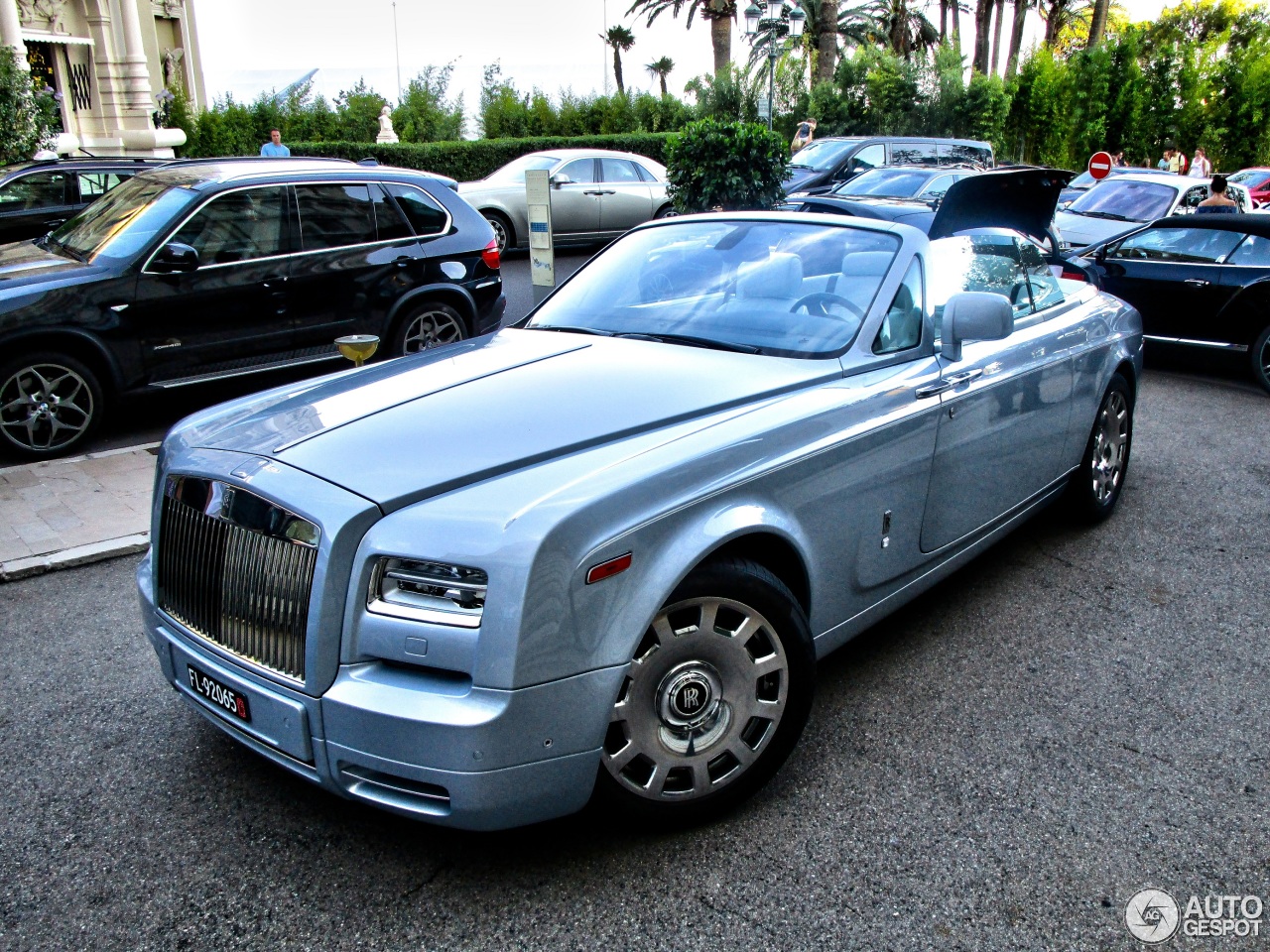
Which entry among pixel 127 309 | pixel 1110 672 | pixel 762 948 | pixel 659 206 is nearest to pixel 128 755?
pixel 762 948

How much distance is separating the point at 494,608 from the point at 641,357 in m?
1.46

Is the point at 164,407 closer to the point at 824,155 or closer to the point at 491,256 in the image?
the point at 491,256

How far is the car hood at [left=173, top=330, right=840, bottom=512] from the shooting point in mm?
2842

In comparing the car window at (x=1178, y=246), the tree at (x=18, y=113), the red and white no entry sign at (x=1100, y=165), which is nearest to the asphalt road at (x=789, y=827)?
the car window at (x=1178, y=246)

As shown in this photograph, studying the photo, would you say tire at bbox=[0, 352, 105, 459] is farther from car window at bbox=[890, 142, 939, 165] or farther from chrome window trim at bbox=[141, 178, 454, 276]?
car window at bbox=[890, 142, 939, 165]

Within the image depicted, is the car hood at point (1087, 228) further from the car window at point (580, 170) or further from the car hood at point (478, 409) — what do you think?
the car hood at point (478, 409)

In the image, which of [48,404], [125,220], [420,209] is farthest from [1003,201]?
[48,404]

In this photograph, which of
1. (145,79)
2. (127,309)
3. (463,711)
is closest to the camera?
(463,711)

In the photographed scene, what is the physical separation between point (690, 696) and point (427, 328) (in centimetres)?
627

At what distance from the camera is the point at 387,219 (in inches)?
332

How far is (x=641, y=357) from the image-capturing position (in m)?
3.71

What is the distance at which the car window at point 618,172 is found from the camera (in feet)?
56.4

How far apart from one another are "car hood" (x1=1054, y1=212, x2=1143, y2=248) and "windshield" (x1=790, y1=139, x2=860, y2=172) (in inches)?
165

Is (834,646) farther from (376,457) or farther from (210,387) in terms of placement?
(210,387)
